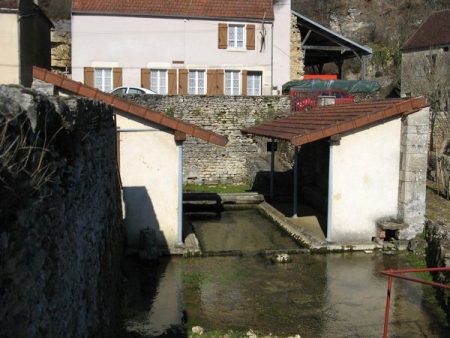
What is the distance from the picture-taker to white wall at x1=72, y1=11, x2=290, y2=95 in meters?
27.2

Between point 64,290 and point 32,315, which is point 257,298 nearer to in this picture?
point 64,290

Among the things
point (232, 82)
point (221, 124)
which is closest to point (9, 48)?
point (221, 124)

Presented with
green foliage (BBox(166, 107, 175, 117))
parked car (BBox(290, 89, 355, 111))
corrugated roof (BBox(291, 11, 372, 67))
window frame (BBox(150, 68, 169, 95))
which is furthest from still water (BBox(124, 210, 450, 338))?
corrugated roof (BBox(291, 11, 372, 67))

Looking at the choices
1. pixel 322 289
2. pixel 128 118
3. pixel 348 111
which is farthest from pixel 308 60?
pixel 322 289

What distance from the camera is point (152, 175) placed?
1227 cm

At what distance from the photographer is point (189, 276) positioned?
10.5m

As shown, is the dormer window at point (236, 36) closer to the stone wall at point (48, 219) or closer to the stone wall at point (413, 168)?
the stone wall at point (413, 168)

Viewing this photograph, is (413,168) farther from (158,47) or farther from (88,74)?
(88,74)

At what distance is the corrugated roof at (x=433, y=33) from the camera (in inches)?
1458

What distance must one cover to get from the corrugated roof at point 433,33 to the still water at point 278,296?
28653 millimetres

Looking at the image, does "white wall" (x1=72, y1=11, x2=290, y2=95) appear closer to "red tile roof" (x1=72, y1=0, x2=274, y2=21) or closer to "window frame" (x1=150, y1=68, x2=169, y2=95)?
"window frame" (x1=150, y1=68, x2=169, y2=95)

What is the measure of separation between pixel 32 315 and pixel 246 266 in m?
8.50

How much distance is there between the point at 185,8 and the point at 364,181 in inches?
721

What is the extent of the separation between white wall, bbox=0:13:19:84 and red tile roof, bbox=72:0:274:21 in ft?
38.1
